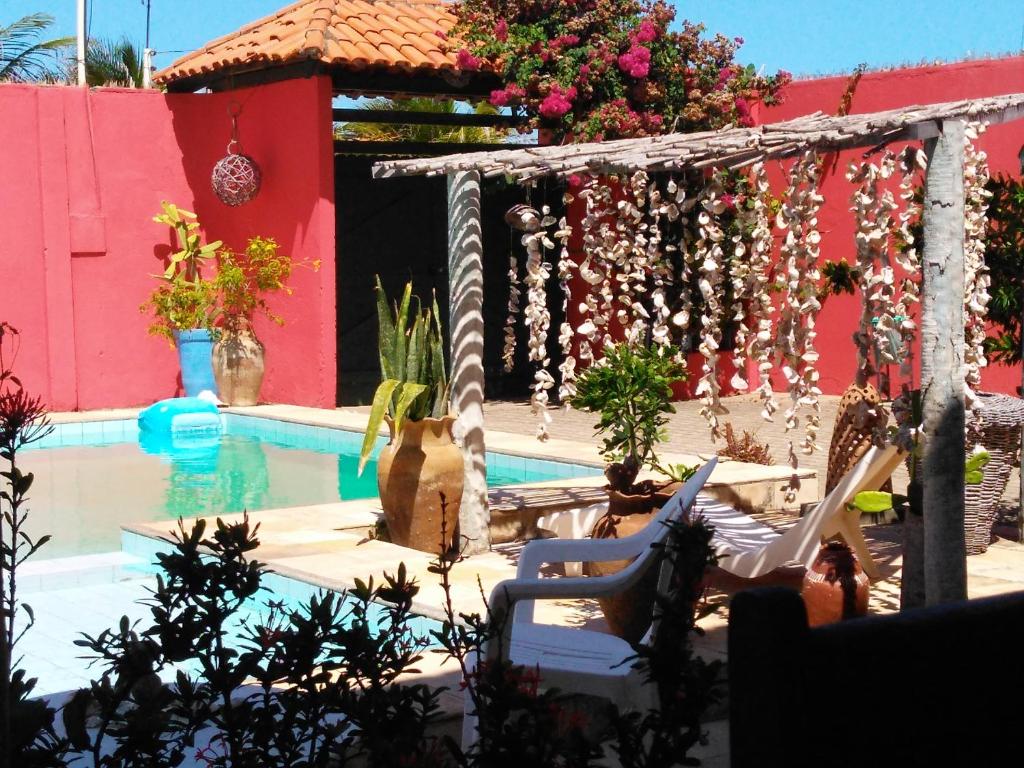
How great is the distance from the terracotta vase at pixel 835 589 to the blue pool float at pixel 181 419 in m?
7.94

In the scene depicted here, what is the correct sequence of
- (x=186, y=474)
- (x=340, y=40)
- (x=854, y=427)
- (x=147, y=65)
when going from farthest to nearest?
1. (x=147, y=65)
2. (x=340, y=40)
3. (x=186, y=474)
4. (x=854, y=427)

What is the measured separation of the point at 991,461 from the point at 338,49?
7.74 m

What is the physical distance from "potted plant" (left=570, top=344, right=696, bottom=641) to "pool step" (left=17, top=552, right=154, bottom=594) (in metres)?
2.45

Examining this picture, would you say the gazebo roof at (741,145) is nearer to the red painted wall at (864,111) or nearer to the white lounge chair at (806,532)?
the white lounge chair at (806,532)

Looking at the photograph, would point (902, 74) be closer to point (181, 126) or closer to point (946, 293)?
point (181, 126)

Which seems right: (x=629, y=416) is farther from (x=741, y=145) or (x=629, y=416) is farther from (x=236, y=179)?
(x=236, y=179)

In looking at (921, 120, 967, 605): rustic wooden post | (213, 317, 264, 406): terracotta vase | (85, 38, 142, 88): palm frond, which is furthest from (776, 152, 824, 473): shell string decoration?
(85, 38, 142, 88): palm frond

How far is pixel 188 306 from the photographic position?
1293cm

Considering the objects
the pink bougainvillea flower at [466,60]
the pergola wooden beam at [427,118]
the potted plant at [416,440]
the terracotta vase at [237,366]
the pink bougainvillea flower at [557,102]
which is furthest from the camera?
the pergola wooden beam at [427,118]

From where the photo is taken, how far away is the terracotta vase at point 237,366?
12.8 meters

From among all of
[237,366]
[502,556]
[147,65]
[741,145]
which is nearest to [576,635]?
[741,145]

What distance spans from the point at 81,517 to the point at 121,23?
19491mm

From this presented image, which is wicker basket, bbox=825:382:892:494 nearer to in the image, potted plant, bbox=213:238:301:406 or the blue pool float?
the blue pool float

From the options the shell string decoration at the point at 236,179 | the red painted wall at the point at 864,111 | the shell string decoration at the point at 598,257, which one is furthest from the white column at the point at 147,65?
the shell string decoration at the point at 598,257
